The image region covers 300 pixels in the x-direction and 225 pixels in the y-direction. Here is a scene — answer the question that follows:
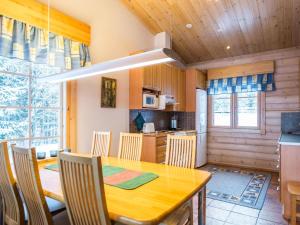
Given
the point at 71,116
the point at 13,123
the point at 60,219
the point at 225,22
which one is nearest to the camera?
the point at 60,219

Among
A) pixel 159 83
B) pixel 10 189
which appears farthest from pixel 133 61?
pixel 159 83

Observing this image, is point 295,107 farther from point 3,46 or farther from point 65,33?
point 3,46

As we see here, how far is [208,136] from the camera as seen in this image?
17.6ft

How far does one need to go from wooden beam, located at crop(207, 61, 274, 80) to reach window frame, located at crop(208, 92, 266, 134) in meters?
0.50

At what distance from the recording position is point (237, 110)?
5.00m

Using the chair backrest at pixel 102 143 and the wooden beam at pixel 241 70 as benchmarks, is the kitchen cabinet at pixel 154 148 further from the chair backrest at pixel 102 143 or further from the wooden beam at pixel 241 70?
the wooden beam at pixel 241 70

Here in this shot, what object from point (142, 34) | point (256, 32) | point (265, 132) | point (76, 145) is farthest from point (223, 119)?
point (76, 145)

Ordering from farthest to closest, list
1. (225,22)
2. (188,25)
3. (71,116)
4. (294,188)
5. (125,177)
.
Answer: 1. (188,25)
2. (225,22)
3. (71,116)
4. (294,188)
5. (125,177)

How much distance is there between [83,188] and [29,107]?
6.55 feet

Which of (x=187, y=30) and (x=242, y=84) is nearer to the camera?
(x=187, y=30)

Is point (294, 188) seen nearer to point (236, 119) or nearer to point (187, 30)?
point (236, 119)

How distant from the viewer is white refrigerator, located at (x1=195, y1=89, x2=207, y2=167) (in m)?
4.79

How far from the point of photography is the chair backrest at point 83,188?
3.13 feet

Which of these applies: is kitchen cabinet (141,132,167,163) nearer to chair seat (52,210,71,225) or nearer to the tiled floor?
the tiled floor
